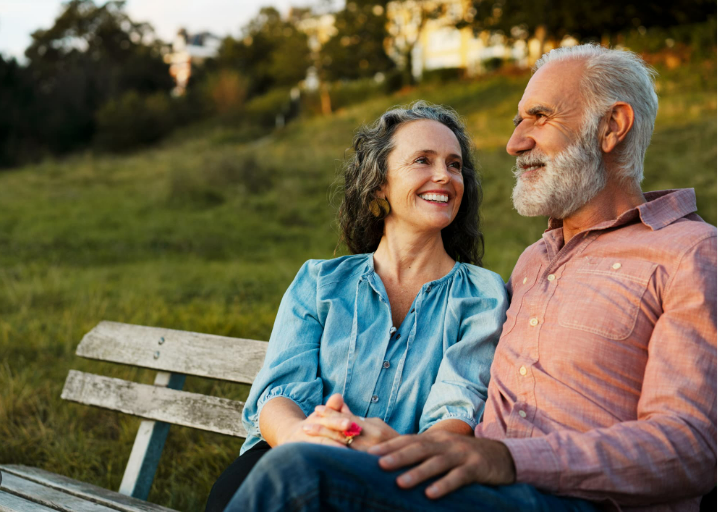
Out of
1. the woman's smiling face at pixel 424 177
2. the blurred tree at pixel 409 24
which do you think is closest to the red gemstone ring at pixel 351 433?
the woman's smiling face at pixel 424 177

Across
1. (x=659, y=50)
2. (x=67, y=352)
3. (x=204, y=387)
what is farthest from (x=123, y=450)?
(x=659, y=50)

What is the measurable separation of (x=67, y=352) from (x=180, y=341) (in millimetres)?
2498

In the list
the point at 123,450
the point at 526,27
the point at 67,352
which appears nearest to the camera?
the point at 123,450

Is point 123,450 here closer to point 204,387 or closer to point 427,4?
point 204,387

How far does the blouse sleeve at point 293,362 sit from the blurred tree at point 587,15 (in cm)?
2598

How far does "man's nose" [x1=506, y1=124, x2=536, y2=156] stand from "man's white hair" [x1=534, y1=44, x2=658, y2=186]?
0.23 meters

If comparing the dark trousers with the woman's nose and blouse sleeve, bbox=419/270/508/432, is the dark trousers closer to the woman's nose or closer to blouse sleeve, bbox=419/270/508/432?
blouse sleeve, bbox=419/270/508/432

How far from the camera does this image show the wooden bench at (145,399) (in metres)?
3.05

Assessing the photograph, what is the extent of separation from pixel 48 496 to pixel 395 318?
1641 millimetres

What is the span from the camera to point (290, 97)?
44.6 m

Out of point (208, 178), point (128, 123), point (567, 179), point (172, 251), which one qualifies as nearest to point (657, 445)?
point (567, 179)

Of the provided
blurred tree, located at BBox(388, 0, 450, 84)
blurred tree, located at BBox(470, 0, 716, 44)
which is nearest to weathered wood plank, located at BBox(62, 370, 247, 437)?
blurred tree, located at BBox(470, 0, 716, 44)

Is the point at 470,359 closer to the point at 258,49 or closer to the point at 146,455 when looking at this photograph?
the point at 146,455

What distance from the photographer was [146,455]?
3463 mm
